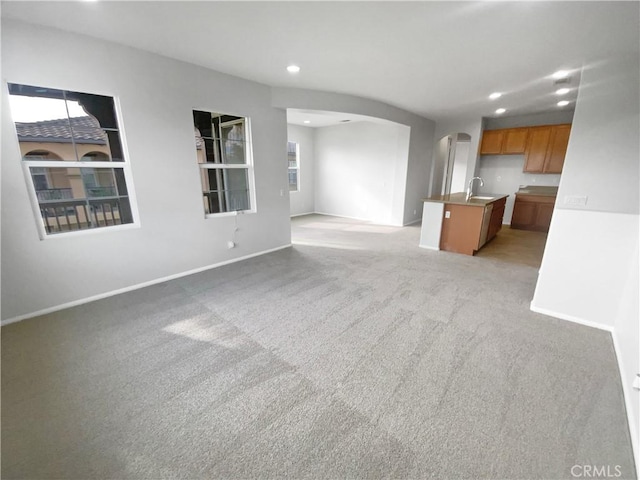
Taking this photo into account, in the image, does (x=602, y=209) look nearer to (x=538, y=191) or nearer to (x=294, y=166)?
(x=538, y=191)

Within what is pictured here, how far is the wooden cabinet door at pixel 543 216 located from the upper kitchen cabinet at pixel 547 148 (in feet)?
2.63

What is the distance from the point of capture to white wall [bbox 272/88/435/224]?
414 cm

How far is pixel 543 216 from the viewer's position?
5.86 metres

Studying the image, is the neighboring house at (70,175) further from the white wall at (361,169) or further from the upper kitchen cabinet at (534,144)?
the upper kitchen cabinet at (534,144)

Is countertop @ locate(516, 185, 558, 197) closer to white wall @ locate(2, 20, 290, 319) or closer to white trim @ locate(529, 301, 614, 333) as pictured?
white trim @ locate(529, 301, 614, 333)

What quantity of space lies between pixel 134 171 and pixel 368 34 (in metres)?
2.83

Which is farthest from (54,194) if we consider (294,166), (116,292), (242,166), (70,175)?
(294,166)

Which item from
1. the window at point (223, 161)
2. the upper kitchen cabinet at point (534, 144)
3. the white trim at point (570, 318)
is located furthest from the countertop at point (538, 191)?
the window at point (223, 161)

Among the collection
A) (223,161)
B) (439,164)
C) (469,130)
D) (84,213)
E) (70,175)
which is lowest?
(84,213)

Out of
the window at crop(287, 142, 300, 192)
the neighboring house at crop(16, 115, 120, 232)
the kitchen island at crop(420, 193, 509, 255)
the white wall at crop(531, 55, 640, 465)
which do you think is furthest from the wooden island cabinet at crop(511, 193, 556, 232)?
the neighboring house at crop(16, 115, 120, 232)

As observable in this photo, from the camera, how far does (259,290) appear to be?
3203 millimetres

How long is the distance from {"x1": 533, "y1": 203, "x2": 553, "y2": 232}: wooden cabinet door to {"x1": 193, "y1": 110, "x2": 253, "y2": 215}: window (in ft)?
20.6

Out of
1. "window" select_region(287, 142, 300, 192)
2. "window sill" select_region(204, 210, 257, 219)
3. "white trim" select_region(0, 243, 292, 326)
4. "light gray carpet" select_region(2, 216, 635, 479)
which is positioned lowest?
"light gray carpet" select_region(2, 216, 635, 479)

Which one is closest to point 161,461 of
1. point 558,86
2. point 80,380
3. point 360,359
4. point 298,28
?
point 80,380
